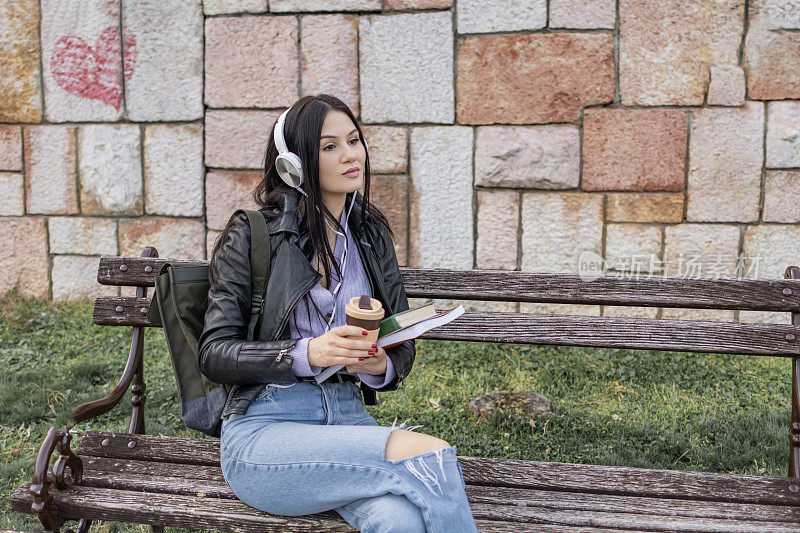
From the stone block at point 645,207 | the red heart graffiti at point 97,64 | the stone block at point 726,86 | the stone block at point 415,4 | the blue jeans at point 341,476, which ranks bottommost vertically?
the blue jeans at point 341,476

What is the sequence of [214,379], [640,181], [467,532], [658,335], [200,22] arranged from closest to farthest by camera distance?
[467,532] → [214,379] → [658,335] → [640,181] → [200,22]

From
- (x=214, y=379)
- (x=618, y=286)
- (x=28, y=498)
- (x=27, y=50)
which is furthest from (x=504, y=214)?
(x=27, y=50)

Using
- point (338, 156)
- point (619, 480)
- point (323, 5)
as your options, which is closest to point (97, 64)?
point (323, 5)

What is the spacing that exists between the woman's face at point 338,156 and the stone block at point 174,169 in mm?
2870

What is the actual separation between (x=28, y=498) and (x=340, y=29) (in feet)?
11.3

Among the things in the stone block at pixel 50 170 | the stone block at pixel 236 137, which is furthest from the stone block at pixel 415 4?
the stone block at pixel 50 170

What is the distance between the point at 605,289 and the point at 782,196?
7.76 feet

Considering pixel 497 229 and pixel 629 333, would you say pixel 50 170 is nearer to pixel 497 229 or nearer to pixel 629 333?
pixel 497 229

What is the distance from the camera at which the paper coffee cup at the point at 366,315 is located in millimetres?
1969

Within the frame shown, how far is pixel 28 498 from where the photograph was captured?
7.57 feet

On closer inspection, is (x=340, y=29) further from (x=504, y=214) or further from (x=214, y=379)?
(x=214, y=379)

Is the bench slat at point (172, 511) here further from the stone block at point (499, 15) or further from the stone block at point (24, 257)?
the stone block at point (499, 15)

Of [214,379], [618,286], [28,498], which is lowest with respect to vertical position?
[28,498]

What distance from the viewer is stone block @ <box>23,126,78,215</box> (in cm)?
512
